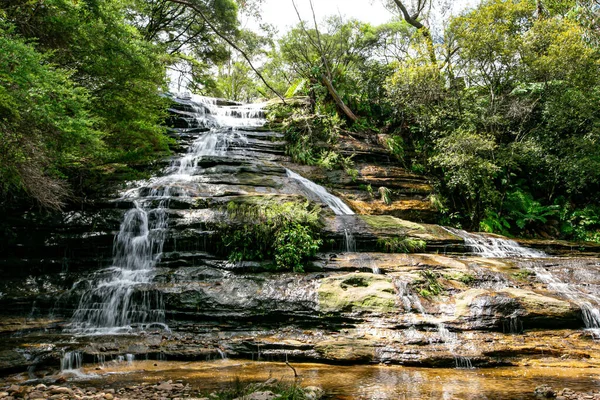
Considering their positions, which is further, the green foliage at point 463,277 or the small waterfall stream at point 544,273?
the green foliage at point 463,277

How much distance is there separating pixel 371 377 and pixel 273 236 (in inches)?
159

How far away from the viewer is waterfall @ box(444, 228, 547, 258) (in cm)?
997

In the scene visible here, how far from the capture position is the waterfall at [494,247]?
997 centimetres

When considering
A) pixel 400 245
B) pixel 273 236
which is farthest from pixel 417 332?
pixel 273 236

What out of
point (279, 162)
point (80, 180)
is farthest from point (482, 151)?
point (80, 180)

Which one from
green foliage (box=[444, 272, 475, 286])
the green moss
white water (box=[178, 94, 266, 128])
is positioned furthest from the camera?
white water (box=[178, 94, 266, 128])

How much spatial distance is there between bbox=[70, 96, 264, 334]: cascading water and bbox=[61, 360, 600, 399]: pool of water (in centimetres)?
149

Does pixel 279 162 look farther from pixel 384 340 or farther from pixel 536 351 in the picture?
pixel 536 351

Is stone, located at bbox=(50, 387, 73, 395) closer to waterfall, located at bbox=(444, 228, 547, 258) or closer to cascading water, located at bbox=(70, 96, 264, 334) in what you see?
cascading water, located at bbox=(70, 96, 264, 334)

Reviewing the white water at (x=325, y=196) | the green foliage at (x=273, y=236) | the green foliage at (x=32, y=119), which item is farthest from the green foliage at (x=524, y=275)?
the green foliage at (x=32, y=119)

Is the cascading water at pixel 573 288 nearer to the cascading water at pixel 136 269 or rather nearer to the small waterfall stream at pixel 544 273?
the small waterfall stream at pixel 544 273

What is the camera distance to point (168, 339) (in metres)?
6.23

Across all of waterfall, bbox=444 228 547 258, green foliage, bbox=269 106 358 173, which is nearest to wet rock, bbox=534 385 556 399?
waterfall, bbox=444 228 547 258

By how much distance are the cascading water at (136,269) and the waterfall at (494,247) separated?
8140 mm
